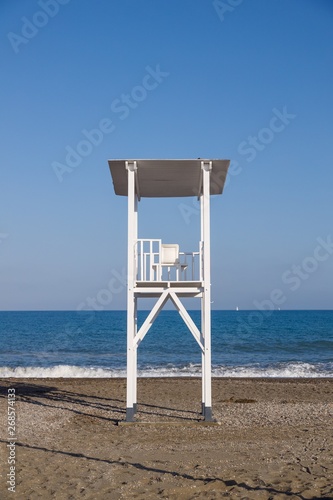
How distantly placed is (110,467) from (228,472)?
71.3 inches

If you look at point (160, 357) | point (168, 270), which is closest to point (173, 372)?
point (160, 357)

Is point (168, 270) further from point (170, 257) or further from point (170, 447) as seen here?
point (170, 447)

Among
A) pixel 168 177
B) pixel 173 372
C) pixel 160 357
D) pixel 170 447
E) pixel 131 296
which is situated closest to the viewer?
pixel 170 447

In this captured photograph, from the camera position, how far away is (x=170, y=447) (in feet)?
Result: 33.2

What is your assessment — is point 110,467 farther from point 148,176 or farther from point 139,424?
point 148,176

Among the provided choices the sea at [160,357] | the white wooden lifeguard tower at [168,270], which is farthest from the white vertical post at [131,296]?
the sea at [160,357]

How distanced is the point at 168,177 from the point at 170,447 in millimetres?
6430

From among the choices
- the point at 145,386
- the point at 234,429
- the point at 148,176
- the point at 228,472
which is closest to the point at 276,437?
the point at 234,429

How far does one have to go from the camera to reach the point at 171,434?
451 inches

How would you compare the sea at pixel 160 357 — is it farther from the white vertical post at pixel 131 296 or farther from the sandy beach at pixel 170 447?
the white vertical post at pixel 131 296

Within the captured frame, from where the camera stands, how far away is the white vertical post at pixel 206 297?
12.7 meters

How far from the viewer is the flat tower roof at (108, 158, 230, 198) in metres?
13.0

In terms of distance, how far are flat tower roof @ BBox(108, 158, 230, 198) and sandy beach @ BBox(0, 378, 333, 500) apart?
568 centimetres

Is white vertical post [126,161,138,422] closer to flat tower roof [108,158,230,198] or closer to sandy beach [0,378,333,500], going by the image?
flat tower roof [108,158,230,198]
